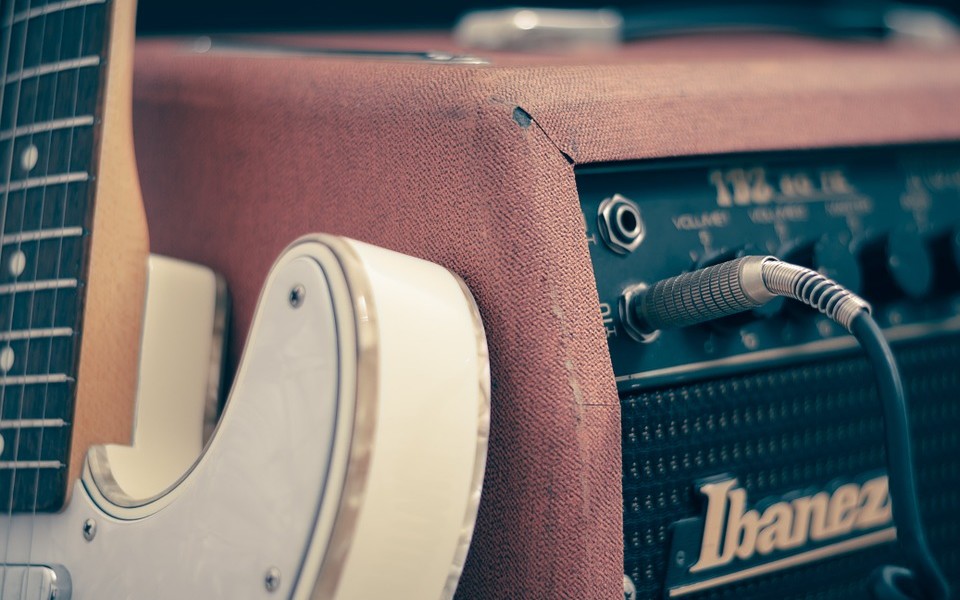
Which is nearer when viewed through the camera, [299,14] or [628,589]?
[628,589]

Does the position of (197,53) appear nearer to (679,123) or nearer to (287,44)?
(287,44)

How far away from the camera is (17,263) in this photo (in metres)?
0.49

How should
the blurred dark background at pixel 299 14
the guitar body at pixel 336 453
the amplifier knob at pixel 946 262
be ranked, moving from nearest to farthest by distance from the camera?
the guitar body at pixel 336 453
the amplifier knob at pixel 946 262
the blurred dark background at pixel 299 14

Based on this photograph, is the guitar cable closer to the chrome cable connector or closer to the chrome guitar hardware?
the chrome cable connector

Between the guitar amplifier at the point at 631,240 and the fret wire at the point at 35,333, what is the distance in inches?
3.8

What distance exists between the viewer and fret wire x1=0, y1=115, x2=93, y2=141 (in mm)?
471

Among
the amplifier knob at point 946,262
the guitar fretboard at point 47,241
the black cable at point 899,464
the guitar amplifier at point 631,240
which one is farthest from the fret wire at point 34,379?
the amplifier knob at point 946,262

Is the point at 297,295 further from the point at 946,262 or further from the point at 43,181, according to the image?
the point at 946,262

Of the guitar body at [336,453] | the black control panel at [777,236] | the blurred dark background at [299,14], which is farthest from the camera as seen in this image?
the blurred dark background at [299,14]

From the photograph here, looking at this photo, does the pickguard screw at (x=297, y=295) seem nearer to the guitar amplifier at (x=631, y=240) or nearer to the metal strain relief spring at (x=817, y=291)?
the guitar amplifier at (x=631, y=240)

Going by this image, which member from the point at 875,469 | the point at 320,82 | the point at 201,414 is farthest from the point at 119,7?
the point at 875,469

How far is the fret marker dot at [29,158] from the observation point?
0.49 meters

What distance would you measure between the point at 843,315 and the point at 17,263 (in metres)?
0.40

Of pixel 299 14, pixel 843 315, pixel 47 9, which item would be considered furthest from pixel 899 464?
pixel 299 14
